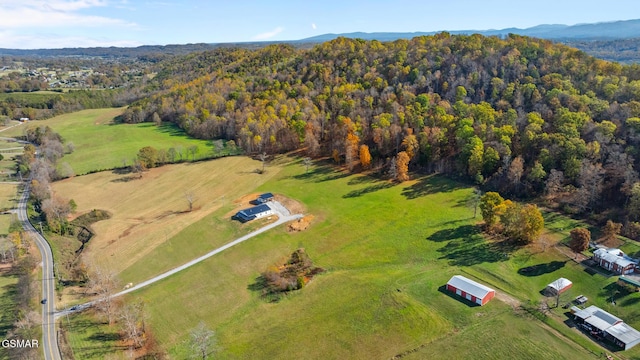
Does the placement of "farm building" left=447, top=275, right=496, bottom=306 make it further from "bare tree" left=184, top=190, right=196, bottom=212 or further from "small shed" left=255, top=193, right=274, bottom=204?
"bare tree" left=184, top=190, right=196, bottom=212

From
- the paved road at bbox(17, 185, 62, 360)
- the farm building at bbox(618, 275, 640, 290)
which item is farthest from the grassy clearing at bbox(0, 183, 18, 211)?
the farm building at bbox(618, 275, 640, 290)

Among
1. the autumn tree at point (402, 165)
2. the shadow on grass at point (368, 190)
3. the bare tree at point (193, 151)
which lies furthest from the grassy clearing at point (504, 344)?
the bare tree at point (193, 151)

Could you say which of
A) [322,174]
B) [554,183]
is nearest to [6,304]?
[322,174]

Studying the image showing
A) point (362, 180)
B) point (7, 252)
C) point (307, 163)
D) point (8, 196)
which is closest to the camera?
point (7, 252)

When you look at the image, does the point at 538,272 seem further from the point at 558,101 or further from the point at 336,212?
the point at 558,101

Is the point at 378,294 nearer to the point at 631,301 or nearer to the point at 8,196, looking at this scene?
the point at 631,301

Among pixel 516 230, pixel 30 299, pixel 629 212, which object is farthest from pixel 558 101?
pixel 30 299

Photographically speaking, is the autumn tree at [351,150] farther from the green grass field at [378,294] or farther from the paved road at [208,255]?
the paved road at [208,255]
